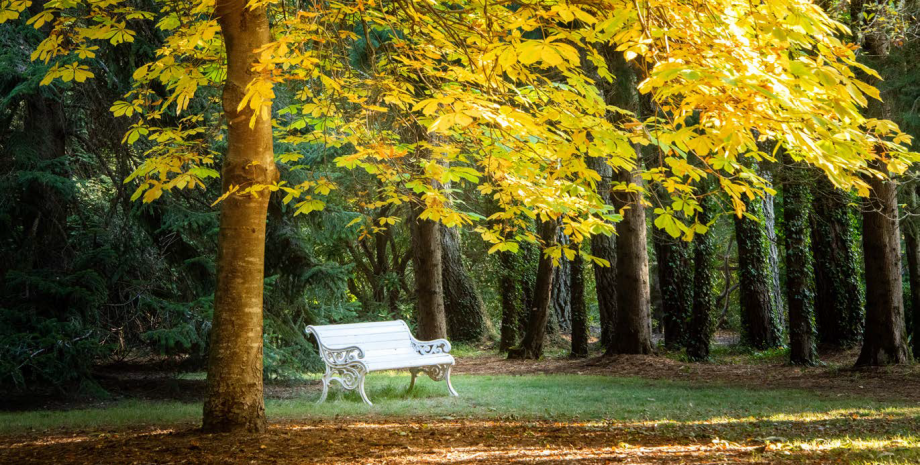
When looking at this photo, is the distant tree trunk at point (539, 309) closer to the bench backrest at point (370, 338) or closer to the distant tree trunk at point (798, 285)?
the distant tree trunk at point (798, 285)

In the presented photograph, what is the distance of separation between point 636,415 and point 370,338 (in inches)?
155

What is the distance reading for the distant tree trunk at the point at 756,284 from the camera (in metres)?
14.7

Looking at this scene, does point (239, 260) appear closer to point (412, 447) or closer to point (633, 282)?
point (412, 447)

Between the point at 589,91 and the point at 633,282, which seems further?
the point at 633,282

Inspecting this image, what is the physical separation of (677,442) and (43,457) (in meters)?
4.50

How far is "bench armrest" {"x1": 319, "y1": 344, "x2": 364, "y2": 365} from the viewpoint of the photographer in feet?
29.6

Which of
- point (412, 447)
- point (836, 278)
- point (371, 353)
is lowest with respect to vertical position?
point (412, 447)

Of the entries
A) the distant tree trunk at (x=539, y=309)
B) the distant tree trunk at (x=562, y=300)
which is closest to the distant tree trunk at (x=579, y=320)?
the distant tree trunk at (x=539, y=309)

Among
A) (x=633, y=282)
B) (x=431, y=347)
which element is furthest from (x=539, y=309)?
(x=431, y=347)

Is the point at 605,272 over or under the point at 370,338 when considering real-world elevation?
over

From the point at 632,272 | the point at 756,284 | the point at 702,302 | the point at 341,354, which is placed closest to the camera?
the point at 341,354

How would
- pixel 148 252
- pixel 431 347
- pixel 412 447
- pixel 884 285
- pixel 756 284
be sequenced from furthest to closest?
pixel 756 284, pixel 148 252, pixel 884 285, pixel 431 347, pixel 412 447

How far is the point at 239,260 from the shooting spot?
5.43m

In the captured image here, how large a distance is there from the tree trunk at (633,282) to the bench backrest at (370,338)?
4.75 metres
